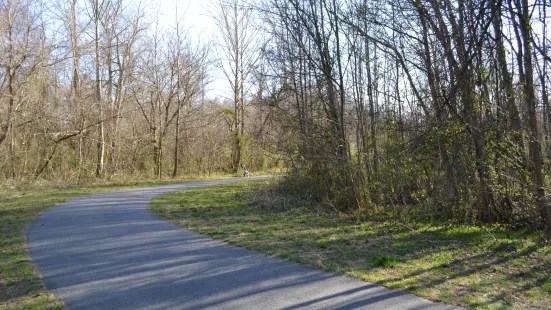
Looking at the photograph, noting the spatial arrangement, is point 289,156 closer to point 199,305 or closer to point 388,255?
point 388,255

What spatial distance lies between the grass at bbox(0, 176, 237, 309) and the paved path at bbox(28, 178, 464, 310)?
19cm

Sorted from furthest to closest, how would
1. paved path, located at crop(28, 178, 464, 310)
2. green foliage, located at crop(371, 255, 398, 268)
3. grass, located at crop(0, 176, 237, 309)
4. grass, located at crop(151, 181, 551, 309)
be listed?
1. green foliage, located at crop(371, 255, 398, 268)
2. grass, located at crop(151, 181, 551, 309)
3. grass, located at crop(0, 176, 237, 309)
4. paved path, located at crop(28, 178, 464, 310)

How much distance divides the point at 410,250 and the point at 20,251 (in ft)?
22.7

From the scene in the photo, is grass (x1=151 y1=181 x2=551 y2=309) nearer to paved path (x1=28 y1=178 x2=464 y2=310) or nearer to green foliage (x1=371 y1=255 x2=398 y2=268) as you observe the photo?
green foliage (x1=371 y1=255 x2=398 y2=268)

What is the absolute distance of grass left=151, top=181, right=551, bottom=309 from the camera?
18.8 feet

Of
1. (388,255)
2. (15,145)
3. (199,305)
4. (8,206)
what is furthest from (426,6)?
(15,145)

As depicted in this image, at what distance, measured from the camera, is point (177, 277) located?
6.35 metres

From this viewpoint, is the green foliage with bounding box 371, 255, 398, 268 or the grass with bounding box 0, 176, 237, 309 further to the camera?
the green foliage with bounding box 371, 255, 398, 268

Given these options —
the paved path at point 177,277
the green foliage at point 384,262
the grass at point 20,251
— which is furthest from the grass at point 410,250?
the grass at point 20,251

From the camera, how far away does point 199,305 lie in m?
5.21

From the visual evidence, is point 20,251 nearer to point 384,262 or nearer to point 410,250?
point 384,262

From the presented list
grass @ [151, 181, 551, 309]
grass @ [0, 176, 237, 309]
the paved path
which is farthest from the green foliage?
grass @ [0, 176, 237, 309]

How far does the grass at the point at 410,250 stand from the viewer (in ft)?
18.8

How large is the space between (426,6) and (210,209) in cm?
828
